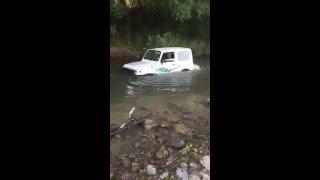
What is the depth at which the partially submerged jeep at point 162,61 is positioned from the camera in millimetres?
2078

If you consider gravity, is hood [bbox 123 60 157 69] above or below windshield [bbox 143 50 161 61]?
below

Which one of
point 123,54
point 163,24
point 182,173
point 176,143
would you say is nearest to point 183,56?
point 163,24

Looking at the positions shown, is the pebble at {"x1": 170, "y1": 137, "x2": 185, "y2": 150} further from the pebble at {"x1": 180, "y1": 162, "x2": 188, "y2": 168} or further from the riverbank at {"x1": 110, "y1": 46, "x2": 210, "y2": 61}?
the riverbank at {"x1": 110, "y1": 46, "x2": 210, "y2": 61}

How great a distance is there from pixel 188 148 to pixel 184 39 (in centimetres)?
51

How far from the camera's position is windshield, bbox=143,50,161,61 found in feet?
6.86

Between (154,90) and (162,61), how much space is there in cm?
16

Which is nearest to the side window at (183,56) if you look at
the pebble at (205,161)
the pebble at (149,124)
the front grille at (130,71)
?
the front grille at (130,71)

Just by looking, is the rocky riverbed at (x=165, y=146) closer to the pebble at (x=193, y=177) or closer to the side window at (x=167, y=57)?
the pebble at (x=193, y=177)

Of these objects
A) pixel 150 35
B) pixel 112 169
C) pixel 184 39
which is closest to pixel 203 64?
pixel 184 39

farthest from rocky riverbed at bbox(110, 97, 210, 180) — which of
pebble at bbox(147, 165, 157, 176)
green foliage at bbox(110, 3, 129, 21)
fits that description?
green foliage at bbox(110, 3, 129, 21)

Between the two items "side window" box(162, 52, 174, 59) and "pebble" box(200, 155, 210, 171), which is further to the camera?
"side window" box(162, 52, 174, 59)

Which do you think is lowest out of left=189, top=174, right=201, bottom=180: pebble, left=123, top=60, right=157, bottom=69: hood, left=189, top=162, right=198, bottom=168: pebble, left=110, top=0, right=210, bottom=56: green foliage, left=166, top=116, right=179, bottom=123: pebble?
left=189, top=174, right=201, bottom=180: pebble

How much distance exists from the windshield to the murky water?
0.09 metres

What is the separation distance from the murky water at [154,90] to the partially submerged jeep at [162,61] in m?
0.03
